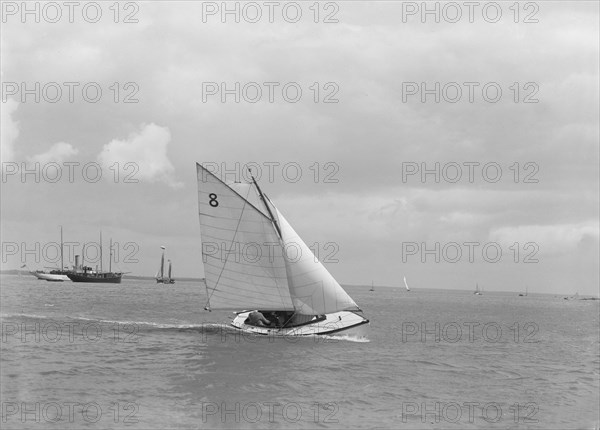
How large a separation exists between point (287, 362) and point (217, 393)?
30.9ft

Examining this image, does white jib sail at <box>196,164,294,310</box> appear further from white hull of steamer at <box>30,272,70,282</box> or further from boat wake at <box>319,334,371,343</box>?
white hull of steamer at <box>30,272,70,282</box>

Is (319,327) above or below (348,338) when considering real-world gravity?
above

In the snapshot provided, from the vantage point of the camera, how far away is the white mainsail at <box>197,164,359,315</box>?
44156mm

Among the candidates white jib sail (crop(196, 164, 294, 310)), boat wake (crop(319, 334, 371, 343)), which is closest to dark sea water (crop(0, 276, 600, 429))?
boat wake (crop(319, 334, 371, 343))

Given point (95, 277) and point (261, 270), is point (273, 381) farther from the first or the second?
point (95, 277)

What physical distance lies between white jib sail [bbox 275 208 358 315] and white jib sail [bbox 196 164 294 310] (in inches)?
25.6

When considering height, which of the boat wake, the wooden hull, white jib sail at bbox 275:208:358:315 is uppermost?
white jib sail at bbox 275:208:358:315

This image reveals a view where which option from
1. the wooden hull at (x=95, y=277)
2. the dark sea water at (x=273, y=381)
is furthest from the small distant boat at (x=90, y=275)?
the dark sea water at (x=273, y=381)

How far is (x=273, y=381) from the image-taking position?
33125 millimetres

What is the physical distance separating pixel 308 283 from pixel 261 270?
10.8 ft

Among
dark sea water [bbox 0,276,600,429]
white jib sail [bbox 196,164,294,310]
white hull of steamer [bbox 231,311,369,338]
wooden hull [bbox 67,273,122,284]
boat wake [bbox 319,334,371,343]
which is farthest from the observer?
wooden hull [bbox 67,273,122,284]

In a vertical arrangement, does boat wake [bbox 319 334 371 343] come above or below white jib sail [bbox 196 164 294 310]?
below

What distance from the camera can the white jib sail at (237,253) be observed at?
4406cm

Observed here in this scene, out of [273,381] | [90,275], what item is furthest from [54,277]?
[273,381]
